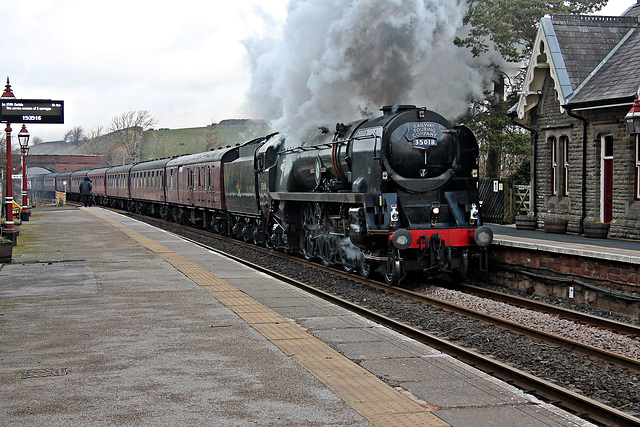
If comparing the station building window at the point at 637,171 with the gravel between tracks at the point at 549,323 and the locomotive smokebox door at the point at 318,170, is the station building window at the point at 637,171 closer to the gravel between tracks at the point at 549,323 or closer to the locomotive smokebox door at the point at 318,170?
the gravel between tracks at the point at 549,323

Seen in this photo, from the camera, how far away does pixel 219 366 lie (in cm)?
600

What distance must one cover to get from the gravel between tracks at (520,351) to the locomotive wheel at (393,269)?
0.37 meters

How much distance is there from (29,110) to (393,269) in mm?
10986

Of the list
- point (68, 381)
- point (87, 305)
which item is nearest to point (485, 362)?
point (68, 381)

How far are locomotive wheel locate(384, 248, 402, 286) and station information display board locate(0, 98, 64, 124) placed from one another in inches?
418

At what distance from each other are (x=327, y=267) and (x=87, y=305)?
6.32 m

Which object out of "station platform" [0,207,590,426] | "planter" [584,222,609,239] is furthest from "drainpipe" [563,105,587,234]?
"station platform" [0,207,590,426]

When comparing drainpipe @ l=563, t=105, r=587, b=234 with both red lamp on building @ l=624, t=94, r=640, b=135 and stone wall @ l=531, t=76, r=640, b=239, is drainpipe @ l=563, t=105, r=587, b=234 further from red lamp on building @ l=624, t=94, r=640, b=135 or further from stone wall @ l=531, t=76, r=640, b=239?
red lamp on building @ l=624, t=94, r=640, b=135

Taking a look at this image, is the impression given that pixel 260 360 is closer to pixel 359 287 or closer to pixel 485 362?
pixel 485 362

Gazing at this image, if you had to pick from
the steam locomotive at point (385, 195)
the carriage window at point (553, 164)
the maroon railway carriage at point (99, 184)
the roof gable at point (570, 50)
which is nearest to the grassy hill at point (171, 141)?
the maroon railway carriage at point (99, 184)

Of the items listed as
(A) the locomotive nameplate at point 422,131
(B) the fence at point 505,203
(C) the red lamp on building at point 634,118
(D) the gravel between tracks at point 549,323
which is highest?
(C) the red lamp on building at point 634,118

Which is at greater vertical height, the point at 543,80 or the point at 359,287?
the point at 543,80

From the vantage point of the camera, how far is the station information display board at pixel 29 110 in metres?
17.0

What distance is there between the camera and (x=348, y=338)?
7281 mm
